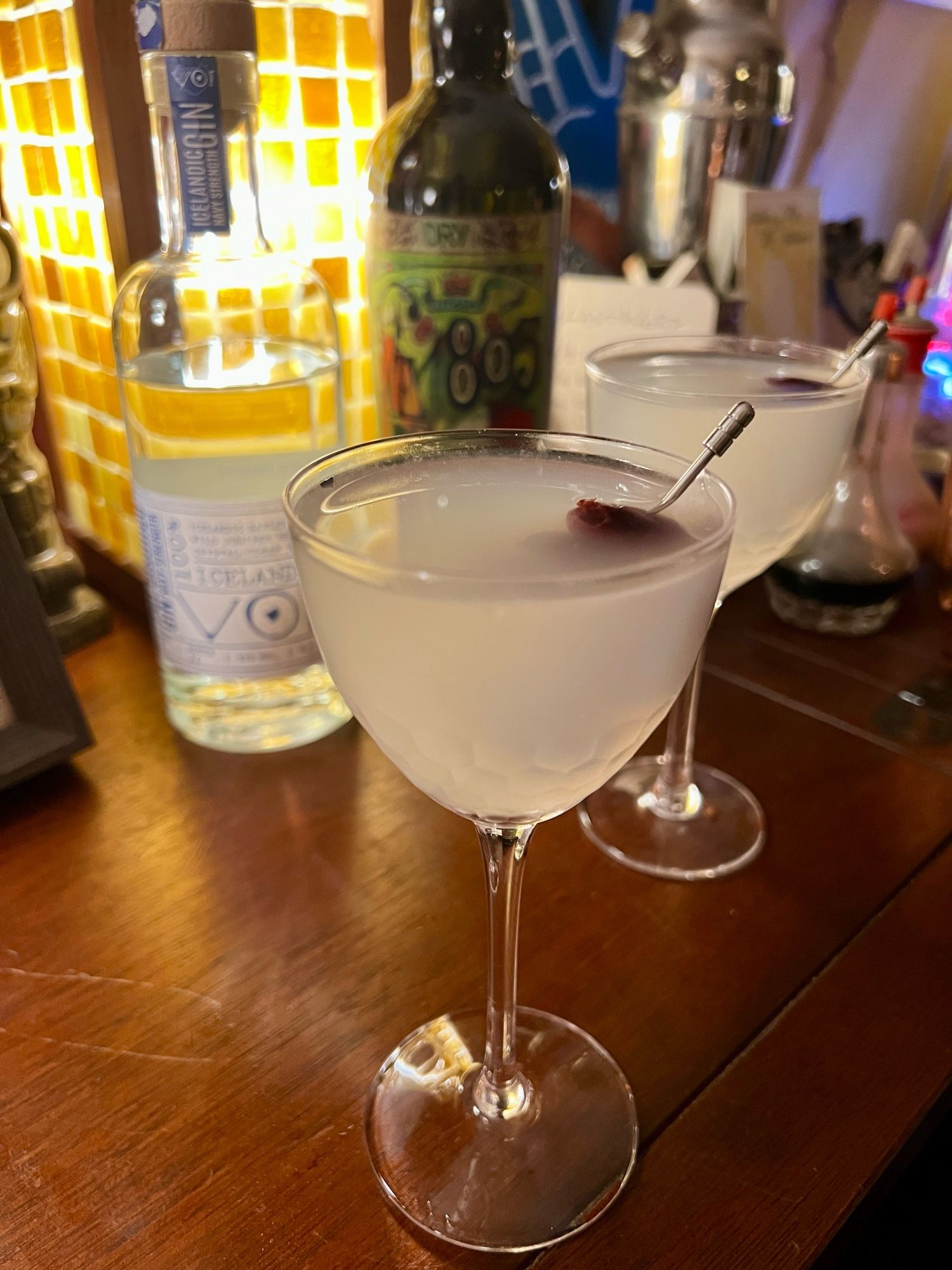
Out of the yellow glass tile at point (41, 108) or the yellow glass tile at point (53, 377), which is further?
the yellow glass tile at point (53, 377)

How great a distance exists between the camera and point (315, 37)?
72cm

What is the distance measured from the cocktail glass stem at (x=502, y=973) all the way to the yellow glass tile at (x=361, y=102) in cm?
61

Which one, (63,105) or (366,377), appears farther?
(366,377)

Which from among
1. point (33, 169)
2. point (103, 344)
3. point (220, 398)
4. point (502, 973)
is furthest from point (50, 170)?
point (502, 973)

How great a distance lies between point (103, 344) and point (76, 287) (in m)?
0.06

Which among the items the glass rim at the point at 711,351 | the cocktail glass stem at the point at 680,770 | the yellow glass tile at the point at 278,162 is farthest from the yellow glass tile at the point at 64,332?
the cocktail glass stem at the point at 680,770

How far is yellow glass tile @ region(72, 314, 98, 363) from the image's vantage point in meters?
0.78

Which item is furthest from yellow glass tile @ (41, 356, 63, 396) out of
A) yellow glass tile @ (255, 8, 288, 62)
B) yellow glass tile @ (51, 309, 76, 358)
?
yellow glass tile @ (255, 8, 288, 62)

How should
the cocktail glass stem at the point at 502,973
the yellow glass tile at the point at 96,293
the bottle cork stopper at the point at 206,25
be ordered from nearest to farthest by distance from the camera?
1. the cocktail glass stem at the point at 502,973
2. the bottle cork stopper at the point at 206,25
3. the yellow glass tile at the point at 96,293

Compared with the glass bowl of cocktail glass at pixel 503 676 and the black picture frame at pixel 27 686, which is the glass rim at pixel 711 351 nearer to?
the glass bowl of cocktail glass at pixel 503 676

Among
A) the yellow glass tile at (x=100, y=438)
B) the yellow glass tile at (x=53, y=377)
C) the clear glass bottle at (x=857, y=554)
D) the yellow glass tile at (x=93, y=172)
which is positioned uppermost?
the yellow glass tile at (x=93, y=172)

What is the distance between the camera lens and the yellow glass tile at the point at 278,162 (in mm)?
727

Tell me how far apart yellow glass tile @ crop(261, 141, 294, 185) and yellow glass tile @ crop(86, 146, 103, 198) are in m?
0.12

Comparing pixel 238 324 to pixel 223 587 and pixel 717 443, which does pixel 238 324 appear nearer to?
pixel 223 587
